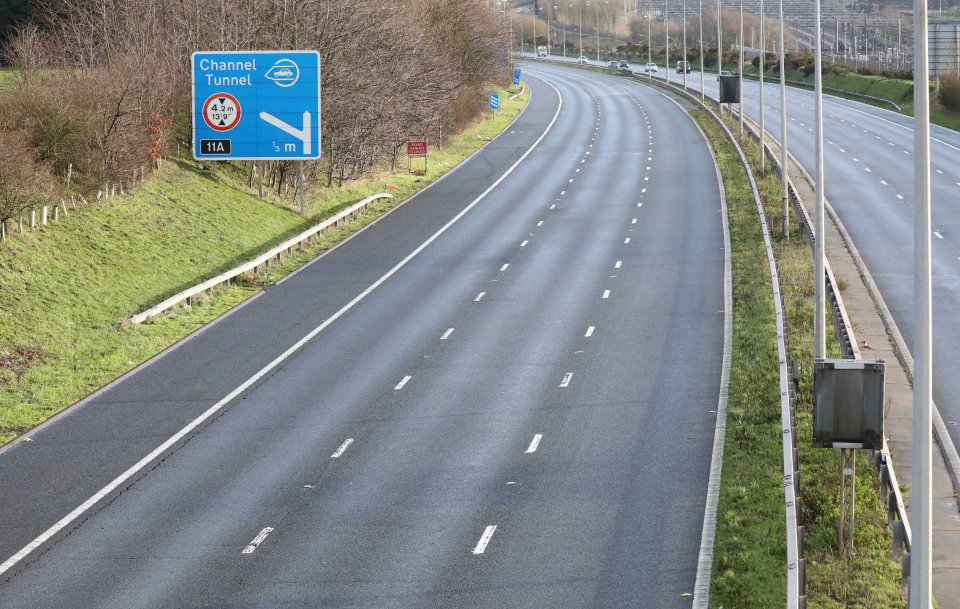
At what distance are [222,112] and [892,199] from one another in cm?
2831

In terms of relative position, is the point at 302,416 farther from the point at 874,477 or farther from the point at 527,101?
the point at 527,101

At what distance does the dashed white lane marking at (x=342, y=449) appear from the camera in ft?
75.9

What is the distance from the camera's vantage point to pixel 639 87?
130m

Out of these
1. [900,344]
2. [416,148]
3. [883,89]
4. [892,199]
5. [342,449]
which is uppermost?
[883,89]

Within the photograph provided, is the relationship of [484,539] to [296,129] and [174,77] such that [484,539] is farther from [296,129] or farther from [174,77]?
[174,77]

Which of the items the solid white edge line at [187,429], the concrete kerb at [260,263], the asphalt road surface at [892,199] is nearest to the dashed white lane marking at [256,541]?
the solid white edge line at [187,429]

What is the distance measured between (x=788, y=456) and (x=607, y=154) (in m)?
55.6

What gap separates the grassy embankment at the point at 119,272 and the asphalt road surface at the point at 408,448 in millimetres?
1094

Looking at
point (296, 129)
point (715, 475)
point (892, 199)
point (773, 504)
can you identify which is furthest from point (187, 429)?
point (892, 199)

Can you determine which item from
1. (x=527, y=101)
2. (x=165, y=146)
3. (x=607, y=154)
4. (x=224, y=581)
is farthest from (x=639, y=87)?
(x=224, y=581)

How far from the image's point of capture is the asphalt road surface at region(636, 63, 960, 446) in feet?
107

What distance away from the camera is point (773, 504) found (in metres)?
19.9

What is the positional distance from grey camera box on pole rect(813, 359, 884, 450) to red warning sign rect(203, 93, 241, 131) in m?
29.9

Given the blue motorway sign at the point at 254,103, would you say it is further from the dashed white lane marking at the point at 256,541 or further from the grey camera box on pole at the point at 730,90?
the grey camera box on pole at the point at 730,90
